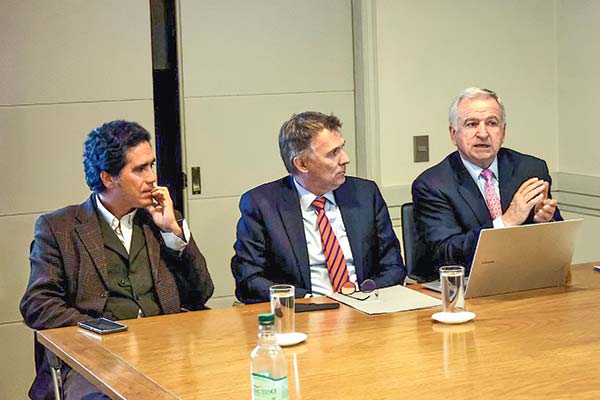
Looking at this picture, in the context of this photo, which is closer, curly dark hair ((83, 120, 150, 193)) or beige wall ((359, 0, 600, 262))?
curly dark hair ((83, 120, 150, 193))

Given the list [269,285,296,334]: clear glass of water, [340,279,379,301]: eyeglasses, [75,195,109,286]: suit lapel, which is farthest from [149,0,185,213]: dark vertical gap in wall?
[269,285,296,334]: clear glass of water

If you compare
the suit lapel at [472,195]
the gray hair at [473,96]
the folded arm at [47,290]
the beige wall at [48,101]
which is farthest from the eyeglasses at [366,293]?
the beige wall at [48,101]

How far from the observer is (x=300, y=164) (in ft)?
13.0

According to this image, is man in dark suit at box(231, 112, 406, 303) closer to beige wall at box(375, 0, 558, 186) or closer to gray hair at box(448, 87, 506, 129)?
gray hair at box(448, 87, 506, 129)

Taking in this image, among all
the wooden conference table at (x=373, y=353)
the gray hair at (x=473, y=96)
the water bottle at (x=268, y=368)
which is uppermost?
the gray hair at (x=473, y=96)

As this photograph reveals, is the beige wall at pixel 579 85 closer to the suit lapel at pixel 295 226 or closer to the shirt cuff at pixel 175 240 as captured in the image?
the suit lapel at pixel 295 226

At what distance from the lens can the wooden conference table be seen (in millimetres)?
2410

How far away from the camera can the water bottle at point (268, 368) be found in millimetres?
2158

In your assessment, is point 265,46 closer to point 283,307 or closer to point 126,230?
point 126,230

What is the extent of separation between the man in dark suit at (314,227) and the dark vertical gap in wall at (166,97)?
1.10m

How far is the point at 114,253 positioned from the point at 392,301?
104 cm

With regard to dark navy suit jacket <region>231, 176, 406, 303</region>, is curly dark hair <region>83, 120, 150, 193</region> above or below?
above

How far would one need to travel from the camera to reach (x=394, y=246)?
13.2ft

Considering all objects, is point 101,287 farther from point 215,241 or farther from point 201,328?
point 215,241
